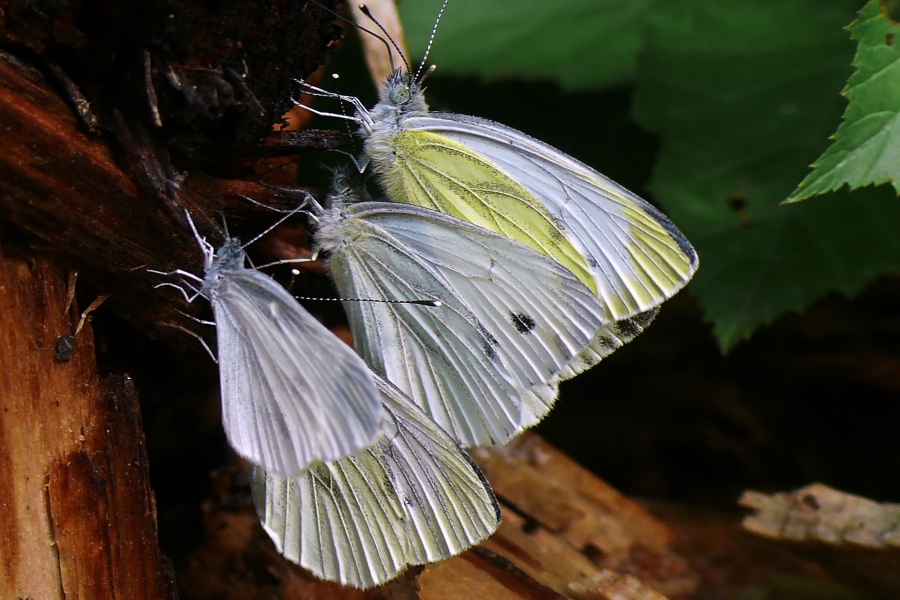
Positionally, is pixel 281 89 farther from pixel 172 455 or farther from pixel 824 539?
pixel 824 539

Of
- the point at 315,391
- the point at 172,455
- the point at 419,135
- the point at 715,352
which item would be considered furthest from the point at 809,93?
the point at 172,455

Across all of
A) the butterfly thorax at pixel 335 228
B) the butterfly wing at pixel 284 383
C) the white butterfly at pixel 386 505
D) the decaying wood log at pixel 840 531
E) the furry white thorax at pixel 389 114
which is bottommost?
the decaying wood log at pixel 840 531

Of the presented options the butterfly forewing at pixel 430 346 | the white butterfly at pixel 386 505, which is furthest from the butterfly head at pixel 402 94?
Answer: the white butterfly at pixel 386 505

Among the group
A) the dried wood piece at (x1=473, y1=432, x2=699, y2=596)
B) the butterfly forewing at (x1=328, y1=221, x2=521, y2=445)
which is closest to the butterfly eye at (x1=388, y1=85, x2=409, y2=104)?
the butterfly forewing at (x1=328, y1=221, x2=521, y2=445)

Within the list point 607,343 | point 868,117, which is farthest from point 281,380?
point 868,117

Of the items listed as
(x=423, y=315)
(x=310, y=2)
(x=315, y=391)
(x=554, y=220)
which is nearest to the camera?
(x=315, y=391)

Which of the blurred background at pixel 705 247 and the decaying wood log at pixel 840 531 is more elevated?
the blurred background at pixel 705 247

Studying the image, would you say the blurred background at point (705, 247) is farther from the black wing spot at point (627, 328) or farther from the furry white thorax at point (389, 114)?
the black wing spot at point (627, 328)
